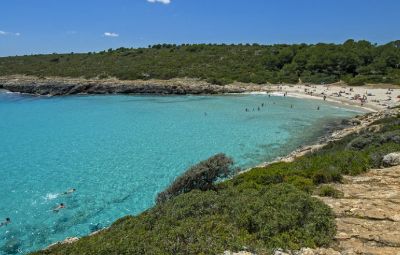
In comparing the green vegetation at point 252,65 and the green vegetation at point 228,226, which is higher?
the green vegetation at point 252,65

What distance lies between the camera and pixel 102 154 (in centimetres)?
3145

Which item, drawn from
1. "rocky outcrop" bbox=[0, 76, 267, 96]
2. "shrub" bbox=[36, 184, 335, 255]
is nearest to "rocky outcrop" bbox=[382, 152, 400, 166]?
"shrub" bbox=[36, 184, 335, 255]

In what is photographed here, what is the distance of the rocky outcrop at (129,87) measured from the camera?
Result: 75.5m

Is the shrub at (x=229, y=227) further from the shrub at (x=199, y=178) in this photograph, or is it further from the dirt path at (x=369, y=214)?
the shrub at (x=199, y=178)

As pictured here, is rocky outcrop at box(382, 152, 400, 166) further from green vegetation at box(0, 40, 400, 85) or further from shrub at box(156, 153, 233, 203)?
green vegetation at box(0, 40, 400, 85)

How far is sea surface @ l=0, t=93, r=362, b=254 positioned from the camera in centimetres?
1959

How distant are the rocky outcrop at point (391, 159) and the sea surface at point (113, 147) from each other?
11.9 m

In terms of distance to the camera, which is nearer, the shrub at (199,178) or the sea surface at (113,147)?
the shrub at (199,178)

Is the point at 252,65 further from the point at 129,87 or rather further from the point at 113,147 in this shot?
the point at 113,147

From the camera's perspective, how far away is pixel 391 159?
15.4 meters

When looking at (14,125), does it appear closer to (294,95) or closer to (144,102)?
(144,102)

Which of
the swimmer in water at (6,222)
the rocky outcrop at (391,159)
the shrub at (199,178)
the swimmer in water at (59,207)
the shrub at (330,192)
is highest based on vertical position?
the rocky outcrop at (391,159)

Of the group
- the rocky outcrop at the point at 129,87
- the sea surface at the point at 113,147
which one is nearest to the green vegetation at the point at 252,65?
the rocky outcrop at the point at 129,87

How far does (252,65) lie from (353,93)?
34760 mm
